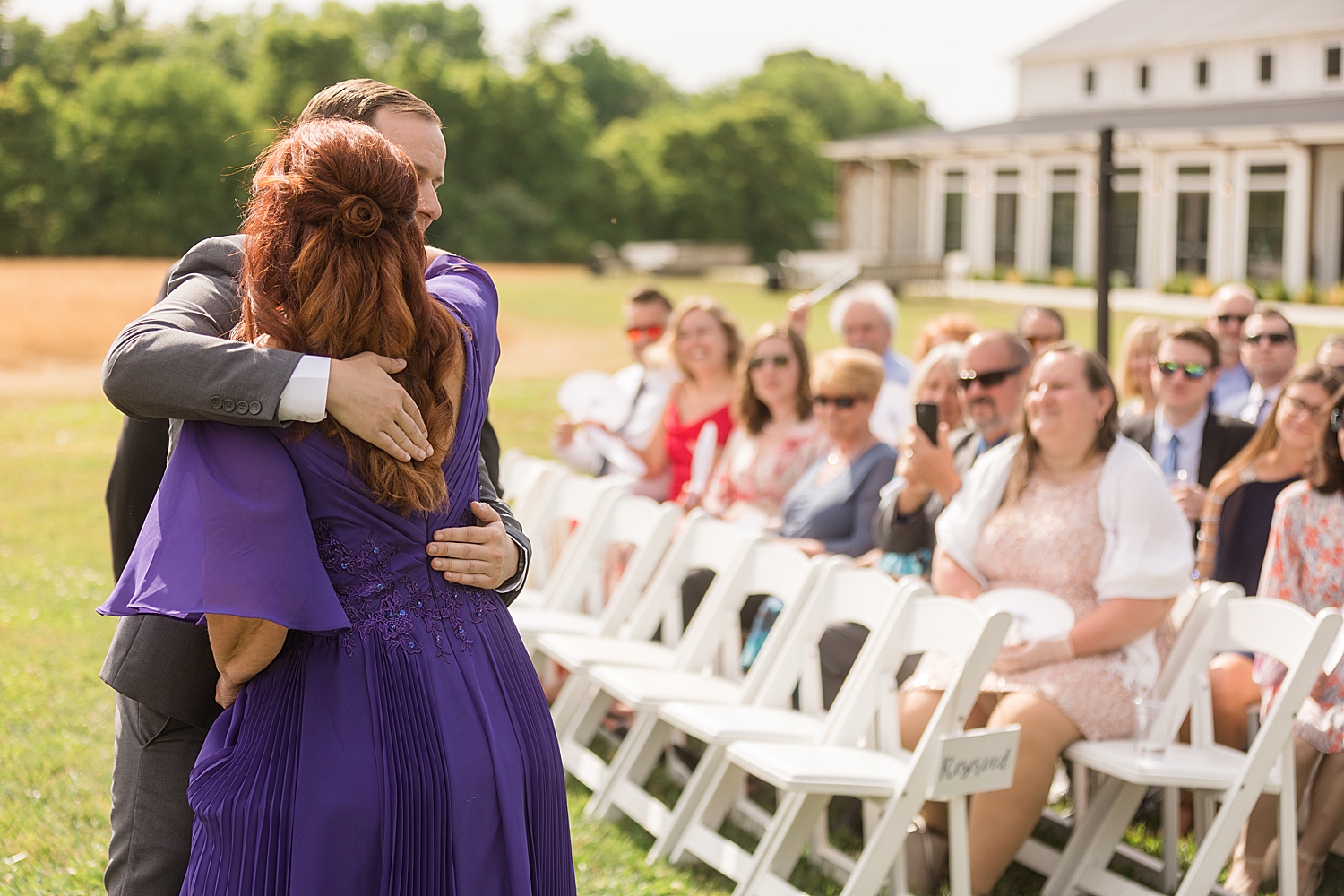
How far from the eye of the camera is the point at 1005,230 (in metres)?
38.8

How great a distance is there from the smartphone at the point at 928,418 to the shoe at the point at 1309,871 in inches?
72.1

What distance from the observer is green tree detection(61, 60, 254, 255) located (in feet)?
142

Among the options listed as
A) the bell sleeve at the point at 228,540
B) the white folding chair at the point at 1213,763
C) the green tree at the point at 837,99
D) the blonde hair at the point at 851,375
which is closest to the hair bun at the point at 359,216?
the bell sleeve at the point at 228,540

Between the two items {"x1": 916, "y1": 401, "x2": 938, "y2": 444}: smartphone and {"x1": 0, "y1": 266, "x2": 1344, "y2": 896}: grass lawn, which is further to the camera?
{"x1": 916, "y1": 401, "x2": 938, "y2": 444}: smartphone

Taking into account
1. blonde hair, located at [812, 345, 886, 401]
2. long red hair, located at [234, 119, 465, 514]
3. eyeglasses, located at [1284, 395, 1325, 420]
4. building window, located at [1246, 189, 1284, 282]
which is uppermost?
building window, located at [1246, 189, 1284, 282]

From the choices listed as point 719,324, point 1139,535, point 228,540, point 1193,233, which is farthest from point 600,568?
point 1193,233

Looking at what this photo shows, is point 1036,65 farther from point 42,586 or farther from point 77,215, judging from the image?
point 42,586

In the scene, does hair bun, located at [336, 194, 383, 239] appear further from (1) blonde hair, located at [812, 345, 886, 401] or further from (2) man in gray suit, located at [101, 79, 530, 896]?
(1) blonde hair, located at [812, 345, 886, 401]

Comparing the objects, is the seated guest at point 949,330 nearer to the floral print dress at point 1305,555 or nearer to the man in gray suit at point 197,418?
the floral print dress at point 1305,555

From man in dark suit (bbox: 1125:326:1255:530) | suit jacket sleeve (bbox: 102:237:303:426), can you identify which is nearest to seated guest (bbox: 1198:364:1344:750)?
man in dark suit (bbox: 1125:326:1255:530)

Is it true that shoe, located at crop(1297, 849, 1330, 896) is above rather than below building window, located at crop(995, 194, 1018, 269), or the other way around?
below

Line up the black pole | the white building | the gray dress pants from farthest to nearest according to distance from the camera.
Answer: the white building, the black pole, the gray dress pants

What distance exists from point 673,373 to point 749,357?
41.6 inches

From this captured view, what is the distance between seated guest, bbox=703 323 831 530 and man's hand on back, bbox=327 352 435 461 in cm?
428
